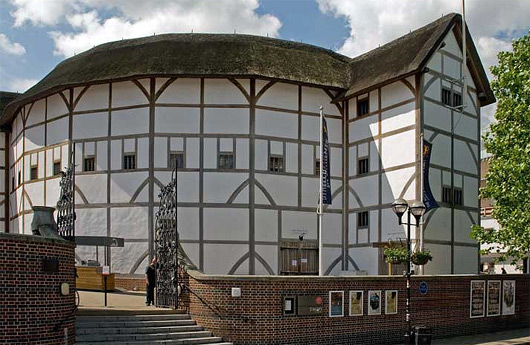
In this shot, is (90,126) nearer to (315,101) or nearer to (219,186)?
(219,186)

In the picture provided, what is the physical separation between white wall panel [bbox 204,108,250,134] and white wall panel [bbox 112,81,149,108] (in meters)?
2.82

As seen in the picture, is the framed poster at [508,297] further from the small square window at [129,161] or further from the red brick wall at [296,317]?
the small square window at [129,161]

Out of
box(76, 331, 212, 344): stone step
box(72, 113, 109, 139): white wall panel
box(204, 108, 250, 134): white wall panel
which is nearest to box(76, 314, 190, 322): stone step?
box(76, 331, 212, 344): stone step

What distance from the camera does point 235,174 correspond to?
2839 cm

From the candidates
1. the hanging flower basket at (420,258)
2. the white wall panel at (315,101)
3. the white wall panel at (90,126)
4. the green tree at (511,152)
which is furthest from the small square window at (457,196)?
the white wall panel at (90,126)

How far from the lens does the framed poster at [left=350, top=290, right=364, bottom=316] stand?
19031 mm

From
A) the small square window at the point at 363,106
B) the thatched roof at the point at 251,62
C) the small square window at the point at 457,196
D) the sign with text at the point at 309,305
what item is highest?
the thatched roof at the point at 251,62

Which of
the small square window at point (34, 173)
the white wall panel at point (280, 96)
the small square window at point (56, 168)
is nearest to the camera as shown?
the white wall panel at point (280, 96)

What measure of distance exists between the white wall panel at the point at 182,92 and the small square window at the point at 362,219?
8.63m

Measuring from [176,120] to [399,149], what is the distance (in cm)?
945

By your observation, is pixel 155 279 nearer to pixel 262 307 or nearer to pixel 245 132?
pixel 262 307

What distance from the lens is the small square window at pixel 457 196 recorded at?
28.5 metres

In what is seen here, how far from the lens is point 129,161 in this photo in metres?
28.7

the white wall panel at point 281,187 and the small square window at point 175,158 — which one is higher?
the small square window at point 175,158
